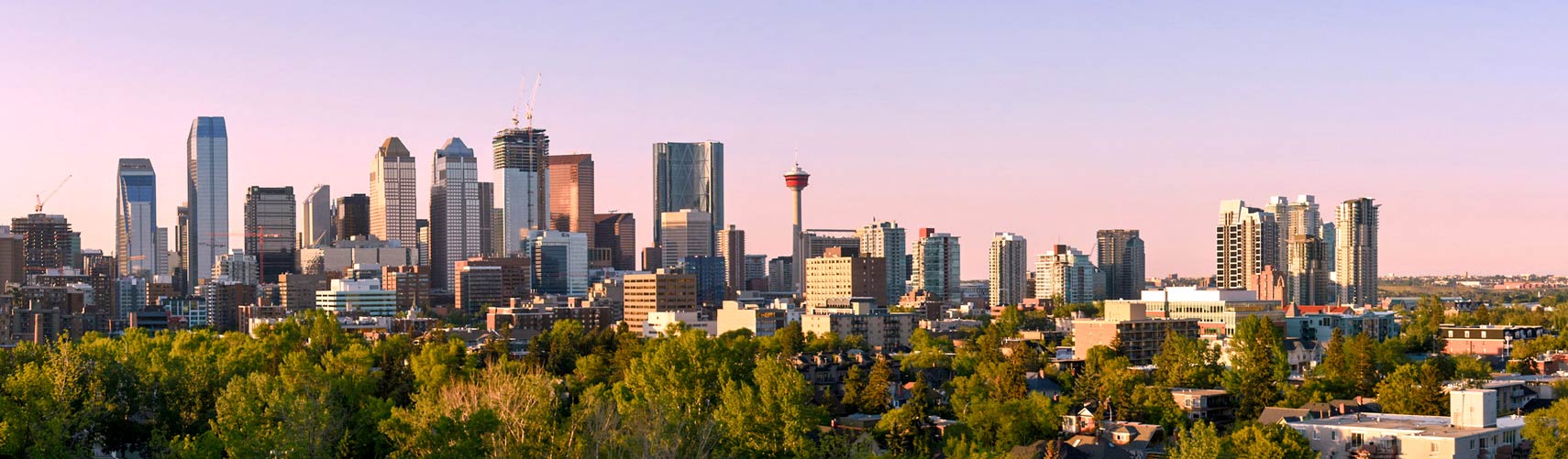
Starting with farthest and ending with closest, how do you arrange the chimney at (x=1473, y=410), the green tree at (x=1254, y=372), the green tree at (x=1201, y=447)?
the green tree at (x=1254, y=372)
the chimney at (x=1473, y=410)
the green tree at (x=1201, y=447)

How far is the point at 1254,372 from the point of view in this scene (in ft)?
294

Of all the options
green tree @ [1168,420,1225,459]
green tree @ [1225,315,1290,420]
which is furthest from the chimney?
green tree @ [1225,315,1290,420]

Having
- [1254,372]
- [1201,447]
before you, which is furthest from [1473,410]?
[1254,372]

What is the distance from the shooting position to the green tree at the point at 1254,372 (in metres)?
86.2

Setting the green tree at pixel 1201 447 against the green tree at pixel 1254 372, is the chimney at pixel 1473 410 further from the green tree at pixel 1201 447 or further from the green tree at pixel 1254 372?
the green tree at pixel 1254 372

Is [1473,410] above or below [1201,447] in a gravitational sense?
above

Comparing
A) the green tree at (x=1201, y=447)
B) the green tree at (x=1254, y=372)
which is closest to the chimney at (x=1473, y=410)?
the green tree at (x=1201, y=447)

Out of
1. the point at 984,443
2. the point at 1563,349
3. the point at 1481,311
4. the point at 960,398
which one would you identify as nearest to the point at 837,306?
the point at 1481,311

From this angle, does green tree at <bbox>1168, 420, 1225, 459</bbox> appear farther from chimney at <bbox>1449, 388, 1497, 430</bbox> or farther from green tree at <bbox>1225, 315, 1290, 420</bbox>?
green tree at <bbox>1225, 315, 1290, 420</bbox>

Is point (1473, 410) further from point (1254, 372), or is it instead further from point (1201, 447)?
point (1254, 372)

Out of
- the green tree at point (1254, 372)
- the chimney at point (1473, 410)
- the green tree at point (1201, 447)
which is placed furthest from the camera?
the green tree at point (1254, 372)

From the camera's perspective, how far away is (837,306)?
628ft

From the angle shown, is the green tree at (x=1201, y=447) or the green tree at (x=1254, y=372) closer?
the green tree at (x=1201, y=447)

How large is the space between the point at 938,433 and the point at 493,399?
20026 mm
